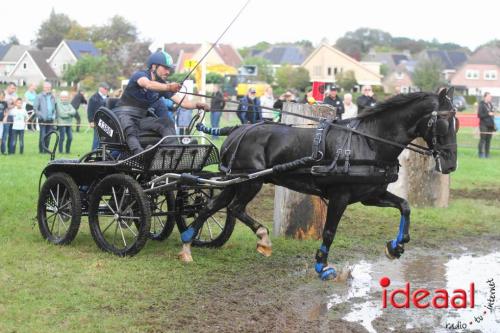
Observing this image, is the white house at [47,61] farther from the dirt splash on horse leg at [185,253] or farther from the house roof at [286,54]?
the dirt splash on horse leg at [185,253]

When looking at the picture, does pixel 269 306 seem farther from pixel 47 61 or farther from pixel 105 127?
pixel 47 61

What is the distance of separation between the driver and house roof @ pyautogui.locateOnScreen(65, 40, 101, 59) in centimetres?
9007

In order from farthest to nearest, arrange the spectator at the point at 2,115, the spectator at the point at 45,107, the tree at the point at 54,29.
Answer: the tree at the point at 54,29
the spectator at the point at 45,107
the spectator at the point at 2,115

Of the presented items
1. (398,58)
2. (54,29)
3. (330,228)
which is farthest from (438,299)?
(398,58)

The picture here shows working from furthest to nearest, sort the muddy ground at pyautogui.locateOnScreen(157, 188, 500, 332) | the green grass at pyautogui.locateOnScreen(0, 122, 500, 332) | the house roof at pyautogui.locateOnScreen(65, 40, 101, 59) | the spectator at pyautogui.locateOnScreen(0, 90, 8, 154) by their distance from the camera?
the house roof at pyautogui.locateOnScreen(65, 40, 101, 59) < the spectator at pyautogui.locateOnScreen(0, 90, 8, 154) < the green grass at pyautogui.locateOnScreen(0, 122, 500, 332) < the muddy ground at pyautogui.locateOnScreen(157, 188, 500, 332)

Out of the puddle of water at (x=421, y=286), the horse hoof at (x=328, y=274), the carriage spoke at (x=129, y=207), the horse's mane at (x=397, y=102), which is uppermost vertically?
the horse's mane at (x=397, y=102)

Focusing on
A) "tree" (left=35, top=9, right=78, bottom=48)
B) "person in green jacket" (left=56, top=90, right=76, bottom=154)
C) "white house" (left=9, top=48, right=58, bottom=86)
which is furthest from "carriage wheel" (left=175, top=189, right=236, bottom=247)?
"tree" (left=35, top=9, right=78, bottom=48)

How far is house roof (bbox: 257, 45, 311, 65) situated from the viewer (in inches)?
5000

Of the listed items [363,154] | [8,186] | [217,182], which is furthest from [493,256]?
[8,186]

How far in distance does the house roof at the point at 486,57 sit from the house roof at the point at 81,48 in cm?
4799

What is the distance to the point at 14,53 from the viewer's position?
103938 millimetres

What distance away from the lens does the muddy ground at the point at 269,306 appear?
Result: 6.29 metres

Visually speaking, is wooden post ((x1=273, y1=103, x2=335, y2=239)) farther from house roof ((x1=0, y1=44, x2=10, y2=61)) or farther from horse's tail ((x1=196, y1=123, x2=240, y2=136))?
house roof ((x1=0, y1=44, x2=10, y2=61))

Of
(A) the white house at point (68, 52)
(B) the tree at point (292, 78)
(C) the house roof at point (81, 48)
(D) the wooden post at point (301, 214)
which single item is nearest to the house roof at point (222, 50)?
(C) the house roof at point (81, 48)
